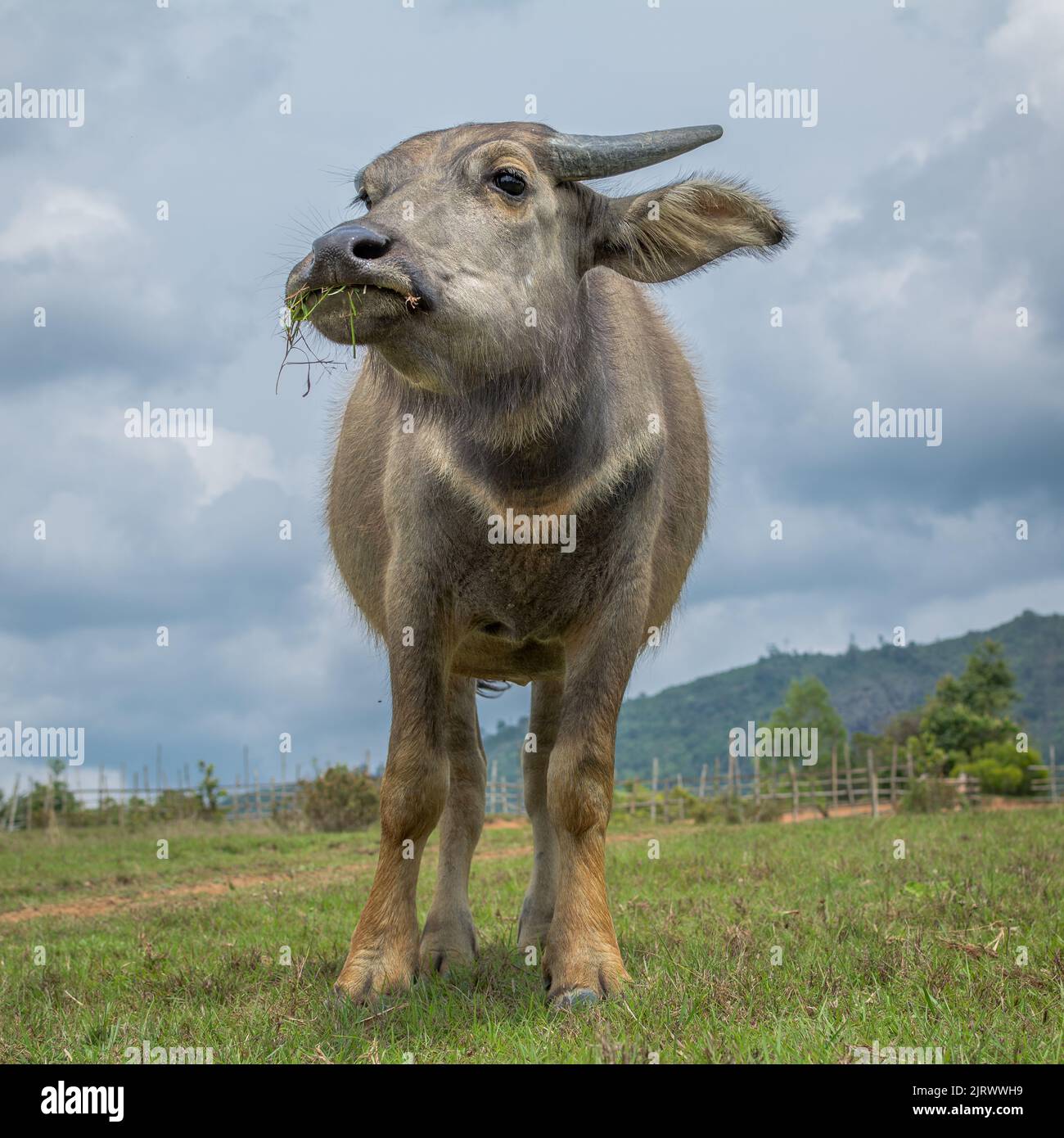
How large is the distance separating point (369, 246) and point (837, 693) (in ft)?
518

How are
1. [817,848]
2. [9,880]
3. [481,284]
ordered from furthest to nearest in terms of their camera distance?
[9,880], [817,848], [481,284]

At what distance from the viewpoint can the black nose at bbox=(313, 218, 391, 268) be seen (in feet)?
11.0

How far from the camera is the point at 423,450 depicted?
177 inches

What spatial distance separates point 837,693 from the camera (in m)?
154

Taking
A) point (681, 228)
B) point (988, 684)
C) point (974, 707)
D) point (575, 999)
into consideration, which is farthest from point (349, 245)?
point (988, 684)

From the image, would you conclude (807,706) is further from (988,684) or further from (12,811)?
(12,811)

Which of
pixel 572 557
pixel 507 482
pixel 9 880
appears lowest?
pixel 9 880

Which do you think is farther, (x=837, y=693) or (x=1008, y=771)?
(x=837, y=693)

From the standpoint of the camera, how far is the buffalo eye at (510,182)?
3980 mm

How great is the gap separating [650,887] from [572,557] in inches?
162

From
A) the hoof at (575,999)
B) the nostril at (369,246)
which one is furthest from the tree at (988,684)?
the nostril at (369,246)

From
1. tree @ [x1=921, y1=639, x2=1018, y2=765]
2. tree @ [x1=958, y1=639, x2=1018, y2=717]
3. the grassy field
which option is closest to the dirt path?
the grassy field

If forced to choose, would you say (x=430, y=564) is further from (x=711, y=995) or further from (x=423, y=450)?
(x=711, y=995)
